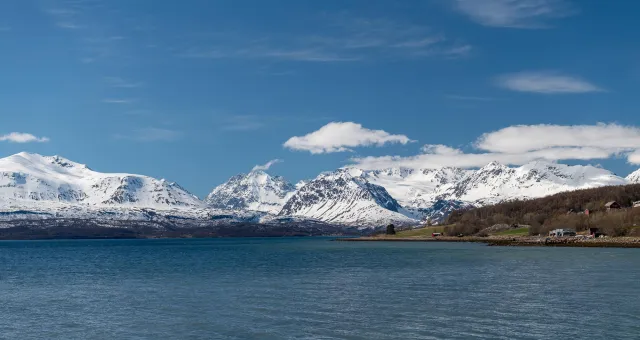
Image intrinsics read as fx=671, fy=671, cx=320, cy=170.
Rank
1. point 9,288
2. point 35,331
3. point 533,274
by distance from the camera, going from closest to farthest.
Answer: point 35,331 < point 9,288 < point 533,274

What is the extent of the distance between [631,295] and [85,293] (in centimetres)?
4996

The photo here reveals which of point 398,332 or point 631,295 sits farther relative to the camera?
point 631,295

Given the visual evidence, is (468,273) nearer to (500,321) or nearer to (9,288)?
(500,321)

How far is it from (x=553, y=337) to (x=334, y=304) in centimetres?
1928

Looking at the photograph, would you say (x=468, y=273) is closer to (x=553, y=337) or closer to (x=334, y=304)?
(x=334, y=304)

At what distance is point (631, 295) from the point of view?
55844mm

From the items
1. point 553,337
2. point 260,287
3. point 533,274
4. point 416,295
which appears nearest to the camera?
point 553,337

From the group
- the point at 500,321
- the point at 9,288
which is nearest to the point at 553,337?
the point at 500,321

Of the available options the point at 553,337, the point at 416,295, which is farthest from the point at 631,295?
the point at 553,337

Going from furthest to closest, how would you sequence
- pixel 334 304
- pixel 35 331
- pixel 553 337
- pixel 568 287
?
pixel 568 287 < pixel 334 304 < pixel 35 331 < pixel 553 337

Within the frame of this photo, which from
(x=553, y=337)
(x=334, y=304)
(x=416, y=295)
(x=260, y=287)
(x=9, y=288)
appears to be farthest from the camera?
(x=9, y=288)

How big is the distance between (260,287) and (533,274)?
32.2 m

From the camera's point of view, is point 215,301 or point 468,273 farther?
point 468,273

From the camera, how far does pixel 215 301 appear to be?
56531mm
